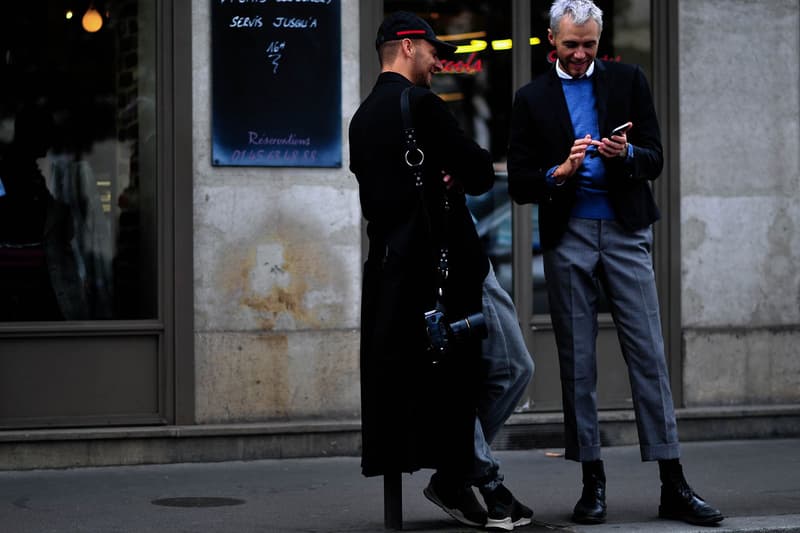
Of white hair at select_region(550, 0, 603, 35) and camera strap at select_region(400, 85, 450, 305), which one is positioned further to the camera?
white hair at select_region(550, 0, 603, 35)

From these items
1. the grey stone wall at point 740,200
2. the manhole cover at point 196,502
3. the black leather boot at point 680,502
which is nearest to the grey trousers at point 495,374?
the black leather boot at point 680,502

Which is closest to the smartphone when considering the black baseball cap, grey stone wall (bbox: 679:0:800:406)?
the black baseball cap

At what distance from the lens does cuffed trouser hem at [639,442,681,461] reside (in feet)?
18.6

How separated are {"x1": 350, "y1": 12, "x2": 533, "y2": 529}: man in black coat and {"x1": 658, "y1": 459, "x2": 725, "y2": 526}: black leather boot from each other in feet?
2.81

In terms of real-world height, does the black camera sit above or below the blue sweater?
below

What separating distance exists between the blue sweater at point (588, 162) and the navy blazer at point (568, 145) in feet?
0.09

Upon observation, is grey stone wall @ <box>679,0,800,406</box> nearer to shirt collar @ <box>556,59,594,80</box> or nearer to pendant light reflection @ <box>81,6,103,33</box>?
shirt collar @ <box>556,59,594,80</box>

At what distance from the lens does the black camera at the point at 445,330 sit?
5.16 metres

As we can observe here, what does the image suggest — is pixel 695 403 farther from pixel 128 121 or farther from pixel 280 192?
pixel 128 121

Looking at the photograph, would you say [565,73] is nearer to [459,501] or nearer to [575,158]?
[575,158]

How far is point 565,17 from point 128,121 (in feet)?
11.5

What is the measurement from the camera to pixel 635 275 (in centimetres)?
580

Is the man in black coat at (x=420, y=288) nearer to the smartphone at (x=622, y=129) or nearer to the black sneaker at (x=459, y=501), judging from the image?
the black sneaker at (x=459, y=501)

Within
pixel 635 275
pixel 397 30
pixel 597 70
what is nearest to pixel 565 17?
pixel 597 70
